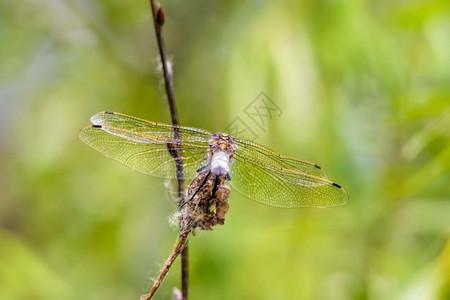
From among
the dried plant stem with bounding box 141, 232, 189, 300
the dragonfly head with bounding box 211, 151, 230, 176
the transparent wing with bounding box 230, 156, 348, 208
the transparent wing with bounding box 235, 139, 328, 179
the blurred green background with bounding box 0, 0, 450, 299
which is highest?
the blurred green background with bounding box 0, 0, 450, 299

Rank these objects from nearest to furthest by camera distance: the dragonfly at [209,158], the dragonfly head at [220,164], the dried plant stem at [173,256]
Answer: the dried plant stem at [173,256], the dragonfly head at [220,164], the dragonfly at [209,158]

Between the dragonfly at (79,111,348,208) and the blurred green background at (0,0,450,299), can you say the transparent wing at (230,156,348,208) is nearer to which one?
the dragonfly at (79,111,348,208)

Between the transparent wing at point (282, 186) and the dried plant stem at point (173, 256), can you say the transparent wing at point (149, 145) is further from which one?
the dried plant stem at point (173, 256)

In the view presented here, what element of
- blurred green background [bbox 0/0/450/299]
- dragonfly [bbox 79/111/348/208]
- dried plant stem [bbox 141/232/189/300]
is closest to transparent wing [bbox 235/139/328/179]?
dragonfly [bbox 79/111/348/208]

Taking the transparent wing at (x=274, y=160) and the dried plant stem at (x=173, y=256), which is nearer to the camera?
the dried plant stem at (x=173, y=256)

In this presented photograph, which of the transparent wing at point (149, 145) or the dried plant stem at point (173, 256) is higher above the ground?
the transparent wing at point (149, 145)

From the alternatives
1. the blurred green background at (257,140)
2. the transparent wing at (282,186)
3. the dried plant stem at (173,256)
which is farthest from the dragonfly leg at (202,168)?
the blurred green background at (257,140)

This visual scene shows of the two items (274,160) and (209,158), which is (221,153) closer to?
(209,158)

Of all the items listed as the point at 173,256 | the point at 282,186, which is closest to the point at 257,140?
the point at 282,186
